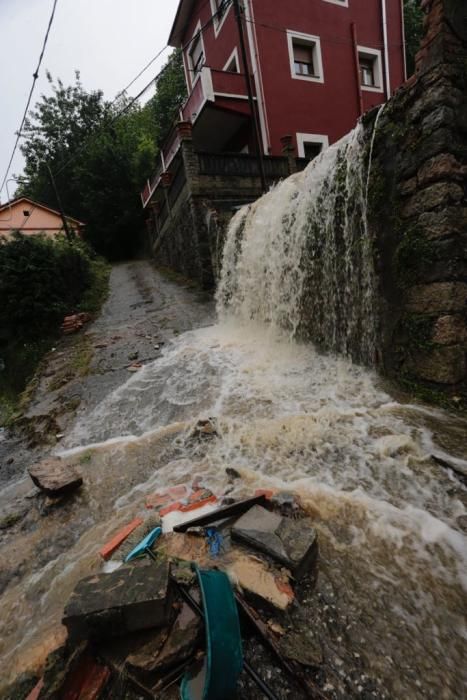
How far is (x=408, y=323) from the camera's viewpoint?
141 inches

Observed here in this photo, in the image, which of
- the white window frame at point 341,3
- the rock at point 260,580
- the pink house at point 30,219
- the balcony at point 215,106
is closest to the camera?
the rock at point 260,580

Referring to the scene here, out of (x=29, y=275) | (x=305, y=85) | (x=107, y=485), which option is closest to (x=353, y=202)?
(x=107, y=485)

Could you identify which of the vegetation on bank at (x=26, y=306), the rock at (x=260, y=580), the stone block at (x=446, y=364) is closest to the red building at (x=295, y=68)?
the vegetation on bank at (x=26, y=306)

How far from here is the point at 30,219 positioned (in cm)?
2220

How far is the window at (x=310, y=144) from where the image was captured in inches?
489

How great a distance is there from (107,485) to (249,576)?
1734mm

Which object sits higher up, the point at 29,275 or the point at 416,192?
the point at 29,275

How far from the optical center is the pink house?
2103 cm

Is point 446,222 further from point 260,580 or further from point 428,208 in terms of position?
point 260,580

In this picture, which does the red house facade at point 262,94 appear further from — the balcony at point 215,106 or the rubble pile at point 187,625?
the rubble pile at point 187,625

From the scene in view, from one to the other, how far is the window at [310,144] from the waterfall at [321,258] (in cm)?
796

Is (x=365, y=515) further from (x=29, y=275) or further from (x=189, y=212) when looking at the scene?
(x=189, y=212)

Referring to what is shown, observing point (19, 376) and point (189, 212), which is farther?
point (189, 212)

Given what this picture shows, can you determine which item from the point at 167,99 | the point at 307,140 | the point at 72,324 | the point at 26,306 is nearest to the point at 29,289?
the point at 26,306
